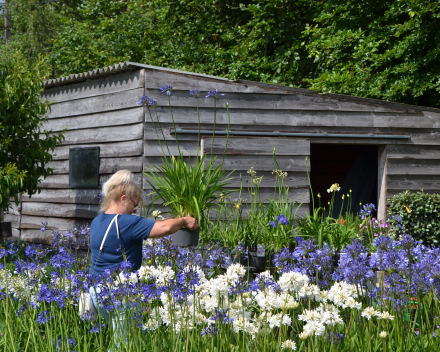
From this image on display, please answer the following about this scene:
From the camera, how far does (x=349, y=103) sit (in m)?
7.54

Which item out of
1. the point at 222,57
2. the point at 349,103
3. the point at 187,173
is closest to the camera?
the point at 187,173

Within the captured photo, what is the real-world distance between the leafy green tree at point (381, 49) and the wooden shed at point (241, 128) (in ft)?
7.33

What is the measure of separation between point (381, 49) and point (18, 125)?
317 inches

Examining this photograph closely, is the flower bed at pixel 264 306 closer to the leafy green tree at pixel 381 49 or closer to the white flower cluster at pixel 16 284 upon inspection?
the white flower cluster at pixel 16 284

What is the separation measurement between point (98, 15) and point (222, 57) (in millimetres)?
6412

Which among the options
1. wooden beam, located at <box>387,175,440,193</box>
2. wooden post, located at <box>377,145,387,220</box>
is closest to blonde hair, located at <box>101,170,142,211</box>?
wooden post, located at <box>377,145,387,220</box>

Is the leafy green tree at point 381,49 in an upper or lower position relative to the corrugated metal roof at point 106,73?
upper

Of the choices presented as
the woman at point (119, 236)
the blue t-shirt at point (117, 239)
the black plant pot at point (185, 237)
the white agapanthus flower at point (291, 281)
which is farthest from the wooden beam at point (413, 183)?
the white agapanthus flower at point (291, 281)

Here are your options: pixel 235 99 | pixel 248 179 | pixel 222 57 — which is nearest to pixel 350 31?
pixel 222 57

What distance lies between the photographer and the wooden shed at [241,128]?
705 centimetres

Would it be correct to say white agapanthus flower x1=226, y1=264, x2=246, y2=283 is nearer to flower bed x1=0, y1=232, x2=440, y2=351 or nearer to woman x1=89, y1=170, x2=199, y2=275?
flower bed x1=0, y1=232, x2=440, y2=351

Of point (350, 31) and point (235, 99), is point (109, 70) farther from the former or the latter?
point (350, 31)

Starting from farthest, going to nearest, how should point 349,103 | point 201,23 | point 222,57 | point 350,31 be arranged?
point 201,23 → point 222,57 → point 350,31 → point 349,103

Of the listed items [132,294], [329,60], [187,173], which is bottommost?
[132,294]
